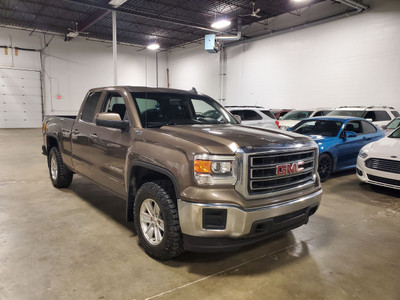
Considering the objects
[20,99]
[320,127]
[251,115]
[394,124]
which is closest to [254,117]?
[251,115]

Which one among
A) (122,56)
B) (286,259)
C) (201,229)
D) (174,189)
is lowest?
(286,259)

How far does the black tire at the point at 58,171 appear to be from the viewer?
501cm

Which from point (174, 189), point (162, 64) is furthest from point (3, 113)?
point (174, 189)

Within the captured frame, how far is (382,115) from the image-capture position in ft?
32.4

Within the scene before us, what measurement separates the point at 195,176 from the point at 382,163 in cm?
424

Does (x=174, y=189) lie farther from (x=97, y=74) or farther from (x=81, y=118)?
(x=97, y=74)

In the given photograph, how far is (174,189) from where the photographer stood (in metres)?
2.55

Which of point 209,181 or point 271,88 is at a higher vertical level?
point 271,88

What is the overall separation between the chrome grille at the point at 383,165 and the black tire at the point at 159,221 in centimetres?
418

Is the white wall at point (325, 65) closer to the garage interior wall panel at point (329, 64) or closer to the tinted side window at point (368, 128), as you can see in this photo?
the garage interior wall panel at point (329, 64)

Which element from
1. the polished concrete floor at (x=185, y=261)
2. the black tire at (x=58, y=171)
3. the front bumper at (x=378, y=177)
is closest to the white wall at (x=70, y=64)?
the black tire at (x=58, y=171)

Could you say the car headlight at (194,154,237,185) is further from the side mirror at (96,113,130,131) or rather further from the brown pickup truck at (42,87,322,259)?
the side mirror at (96,113,130,131)

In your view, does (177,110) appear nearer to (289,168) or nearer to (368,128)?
(289,168)

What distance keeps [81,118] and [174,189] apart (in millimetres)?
2463
